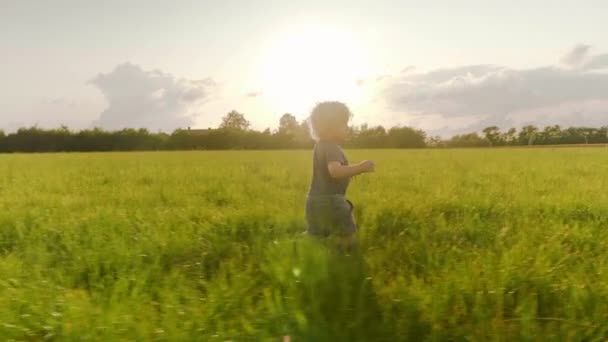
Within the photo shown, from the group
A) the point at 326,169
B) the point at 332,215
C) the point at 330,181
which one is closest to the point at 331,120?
the point at 326,169

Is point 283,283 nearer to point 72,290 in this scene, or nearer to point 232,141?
point 72,290

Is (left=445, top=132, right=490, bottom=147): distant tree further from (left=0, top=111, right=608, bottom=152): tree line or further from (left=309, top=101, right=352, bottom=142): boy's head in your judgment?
(left=309, top=101, right=352, bottom=142): boy's head

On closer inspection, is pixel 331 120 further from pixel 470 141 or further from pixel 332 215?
pixel 470 141

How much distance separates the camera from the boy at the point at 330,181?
4129 mm

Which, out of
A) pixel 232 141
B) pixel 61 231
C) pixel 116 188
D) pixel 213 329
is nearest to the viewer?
pixel 213 329

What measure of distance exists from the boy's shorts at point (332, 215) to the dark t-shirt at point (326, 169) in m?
0.07

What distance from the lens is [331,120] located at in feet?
13.6

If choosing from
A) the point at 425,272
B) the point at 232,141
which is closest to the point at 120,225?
the point at 425,272

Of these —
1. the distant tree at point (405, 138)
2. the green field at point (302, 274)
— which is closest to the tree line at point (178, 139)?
the distant tree at point (405, 138)

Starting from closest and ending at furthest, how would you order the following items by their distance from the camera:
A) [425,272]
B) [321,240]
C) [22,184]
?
[425,272] → [321,240] → [22,184]

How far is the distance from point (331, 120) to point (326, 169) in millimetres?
433

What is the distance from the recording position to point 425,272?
3.78 metres

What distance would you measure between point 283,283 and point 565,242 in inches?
120

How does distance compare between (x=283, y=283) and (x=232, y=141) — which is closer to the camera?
(x=283, y=283)
